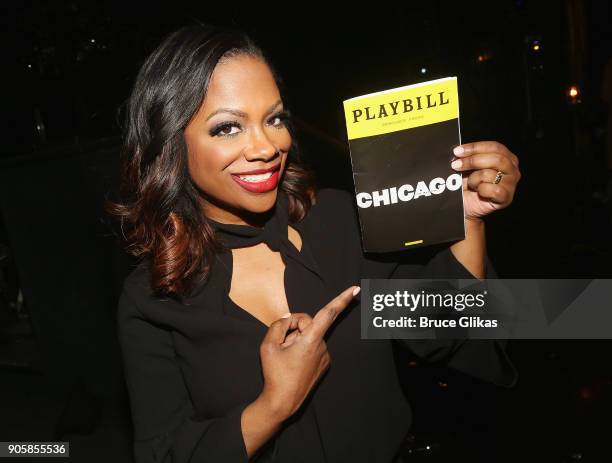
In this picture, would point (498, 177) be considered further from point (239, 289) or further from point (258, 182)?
point (239, 289)

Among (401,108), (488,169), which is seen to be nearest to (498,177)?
(488,169)

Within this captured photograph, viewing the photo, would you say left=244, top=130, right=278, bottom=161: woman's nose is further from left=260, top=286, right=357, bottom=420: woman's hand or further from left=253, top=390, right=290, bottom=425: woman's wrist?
left=253, top=390, right=290, bottom=425: woman's wrist

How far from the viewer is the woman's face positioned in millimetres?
1183

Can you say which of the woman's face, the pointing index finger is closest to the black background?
the woman's face

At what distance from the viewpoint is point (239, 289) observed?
1.38 meters

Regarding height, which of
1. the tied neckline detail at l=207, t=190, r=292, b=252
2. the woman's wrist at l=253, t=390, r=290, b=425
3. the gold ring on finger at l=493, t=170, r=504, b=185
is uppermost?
the gold ring on finger at l=493, t=170, r=504, b=185

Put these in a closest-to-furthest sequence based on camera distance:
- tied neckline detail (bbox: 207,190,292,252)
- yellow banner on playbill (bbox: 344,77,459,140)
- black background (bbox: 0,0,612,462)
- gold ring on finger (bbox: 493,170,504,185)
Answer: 1. yellow banner on playbill (bbox: 344,77,459,140)
2. gold ring on finger (bbox: 493,170,504,185)
3. tied neckline detail (bbox: 207,190,292,252)
4. black background (bbox: 0,0,612,462)

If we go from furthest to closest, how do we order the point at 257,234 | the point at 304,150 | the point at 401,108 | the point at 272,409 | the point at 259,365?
the point at 304,150
the point at 257,234
the point at 259,365
the point at 272,409
the point at 401,108

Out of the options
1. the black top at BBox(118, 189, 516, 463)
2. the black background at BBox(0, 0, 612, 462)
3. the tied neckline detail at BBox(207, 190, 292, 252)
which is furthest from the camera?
the black background at BBox(0, 0, 612, 462)

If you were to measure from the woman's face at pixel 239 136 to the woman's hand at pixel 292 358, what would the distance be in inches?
12.5

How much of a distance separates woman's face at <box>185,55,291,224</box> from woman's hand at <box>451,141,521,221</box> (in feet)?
1.52

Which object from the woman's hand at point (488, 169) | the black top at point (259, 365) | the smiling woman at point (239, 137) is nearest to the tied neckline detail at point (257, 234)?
the black top at point (259, 365)

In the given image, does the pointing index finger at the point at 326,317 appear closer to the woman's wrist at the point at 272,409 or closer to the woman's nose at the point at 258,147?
the woman's wrist at the point at 272,409

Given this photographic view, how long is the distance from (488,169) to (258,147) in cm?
56
